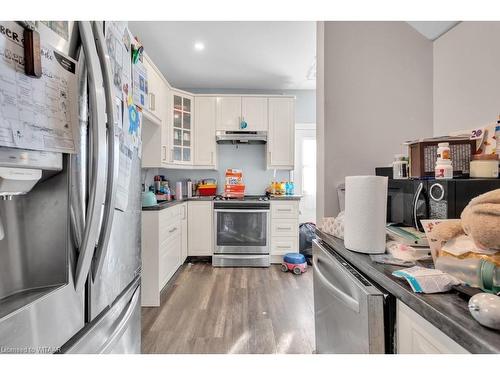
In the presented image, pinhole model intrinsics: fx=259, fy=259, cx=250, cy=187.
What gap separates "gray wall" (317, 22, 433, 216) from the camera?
62.0 inches

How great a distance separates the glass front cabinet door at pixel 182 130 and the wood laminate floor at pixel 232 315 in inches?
61.0

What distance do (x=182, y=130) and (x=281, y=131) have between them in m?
1.40

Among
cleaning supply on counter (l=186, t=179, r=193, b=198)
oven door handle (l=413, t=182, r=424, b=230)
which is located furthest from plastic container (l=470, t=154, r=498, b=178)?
cleaning supply on counter (l=186, t=179, r=193, b=198)

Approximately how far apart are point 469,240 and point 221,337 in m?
1.65

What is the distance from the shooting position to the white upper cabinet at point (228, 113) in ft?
12.3

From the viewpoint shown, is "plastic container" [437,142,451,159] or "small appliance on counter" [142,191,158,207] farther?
"small appliance on counter" [142,191,158,207]

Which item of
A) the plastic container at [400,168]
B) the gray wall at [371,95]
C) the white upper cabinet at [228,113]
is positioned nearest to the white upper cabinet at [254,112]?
the white upper cabinet at [228,113]

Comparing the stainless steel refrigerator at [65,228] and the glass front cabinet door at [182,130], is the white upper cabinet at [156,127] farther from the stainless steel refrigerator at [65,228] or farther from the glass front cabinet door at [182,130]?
the stainless steel refrigerator at [65,228]

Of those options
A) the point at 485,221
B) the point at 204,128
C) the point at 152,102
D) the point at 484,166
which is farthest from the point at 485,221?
the point at 204,128

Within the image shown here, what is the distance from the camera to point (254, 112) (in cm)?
376

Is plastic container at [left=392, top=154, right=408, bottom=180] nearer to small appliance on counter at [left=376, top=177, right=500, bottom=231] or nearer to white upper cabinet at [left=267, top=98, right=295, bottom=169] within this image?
small appliance on counter at [left=376, top=177, right=500, bottom=231]

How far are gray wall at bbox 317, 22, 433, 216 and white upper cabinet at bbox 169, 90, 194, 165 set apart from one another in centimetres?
232

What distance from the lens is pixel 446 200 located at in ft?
3.09

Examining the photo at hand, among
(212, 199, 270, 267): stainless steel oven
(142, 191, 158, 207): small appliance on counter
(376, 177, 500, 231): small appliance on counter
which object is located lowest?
(212, 199, 270, 267): stainless steel oven
